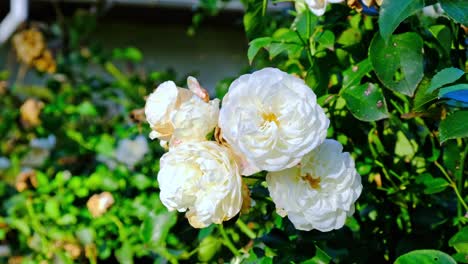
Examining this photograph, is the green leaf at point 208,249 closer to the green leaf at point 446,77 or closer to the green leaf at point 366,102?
the green leaf at point 366,102

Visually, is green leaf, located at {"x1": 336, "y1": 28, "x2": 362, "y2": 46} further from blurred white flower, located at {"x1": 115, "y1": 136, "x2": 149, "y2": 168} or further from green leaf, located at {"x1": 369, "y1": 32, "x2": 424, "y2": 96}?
blurred white flower, located at {"x1": 115, "y1": 136, "x2": 149, "y2": 168}

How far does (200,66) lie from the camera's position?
18.4ft

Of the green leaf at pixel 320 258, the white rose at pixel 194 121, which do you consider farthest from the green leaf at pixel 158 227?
the white rose at pixel 194 121

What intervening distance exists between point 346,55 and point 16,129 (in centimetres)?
204

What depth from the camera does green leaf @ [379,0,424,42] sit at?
2.85 ft

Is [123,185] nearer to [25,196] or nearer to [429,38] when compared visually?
[25,196]

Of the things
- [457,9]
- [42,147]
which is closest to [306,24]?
[457,9]

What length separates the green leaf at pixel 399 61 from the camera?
1.00 meters

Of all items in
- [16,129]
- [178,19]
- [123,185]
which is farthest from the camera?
[178,19]

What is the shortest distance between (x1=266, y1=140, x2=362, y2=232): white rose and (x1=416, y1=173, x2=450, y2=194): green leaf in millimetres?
257

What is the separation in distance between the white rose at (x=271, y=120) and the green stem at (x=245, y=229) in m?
0.52

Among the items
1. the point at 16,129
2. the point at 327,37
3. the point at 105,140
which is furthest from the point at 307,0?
the point at 16,129

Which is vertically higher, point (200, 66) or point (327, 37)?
point (327, 37)

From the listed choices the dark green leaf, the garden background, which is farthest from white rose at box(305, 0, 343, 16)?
the dark green leaf
